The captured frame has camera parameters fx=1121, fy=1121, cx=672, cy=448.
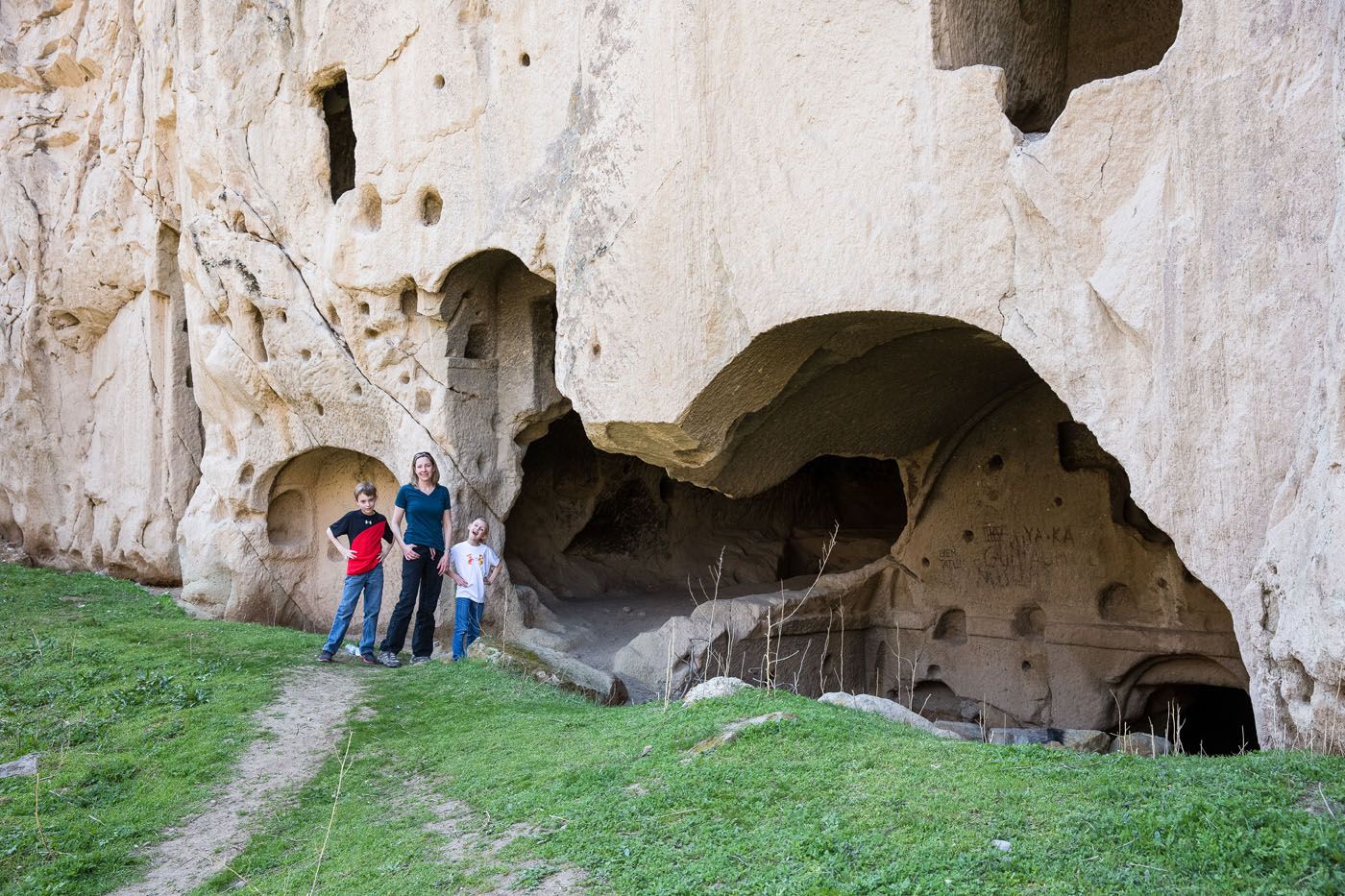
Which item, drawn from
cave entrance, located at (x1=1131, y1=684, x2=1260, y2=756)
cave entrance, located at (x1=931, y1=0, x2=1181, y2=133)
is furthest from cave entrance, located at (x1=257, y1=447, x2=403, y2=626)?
cave entrance, located at (x1=1131, y1=684, x2=1260, y2=756)

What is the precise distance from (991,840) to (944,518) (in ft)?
20.2

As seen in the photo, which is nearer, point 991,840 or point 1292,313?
point 991,840

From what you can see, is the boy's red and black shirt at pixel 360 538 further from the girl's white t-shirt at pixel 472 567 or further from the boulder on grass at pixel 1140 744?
the boulder on grass at pixel 1140 744

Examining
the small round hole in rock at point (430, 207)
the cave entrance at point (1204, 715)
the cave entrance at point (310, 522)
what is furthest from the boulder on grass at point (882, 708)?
the cave entrance at point (310, 522)

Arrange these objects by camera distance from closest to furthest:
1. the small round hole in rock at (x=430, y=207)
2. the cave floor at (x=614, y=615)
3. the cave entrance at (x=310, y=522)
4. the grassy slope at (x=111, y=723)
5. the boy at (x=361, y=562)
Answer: the grassy slope at (x=111, y=723) → the boy at (x=361, y=562) → the small round hole in rock at (x=430, y=207) → the cave floor at (x=614, y=615) → the cave entrance at (x=310, y=522)

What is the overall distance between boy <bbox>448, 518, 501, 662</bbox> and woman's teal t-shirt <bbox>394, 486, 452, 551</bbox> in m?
0.20

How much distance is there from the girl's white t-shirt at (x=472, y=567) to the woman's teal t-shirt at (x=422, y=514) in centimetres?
17

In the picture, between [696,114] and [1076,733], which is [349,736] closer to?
[696,114]

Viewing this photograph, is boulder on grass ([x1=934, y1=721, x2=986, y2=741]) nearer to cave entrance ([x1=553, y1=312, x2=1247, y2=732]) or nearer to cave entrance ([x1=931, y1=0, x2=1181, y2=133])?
cave entrance ([x1=553, y1=312, x2=1247, y2=732])

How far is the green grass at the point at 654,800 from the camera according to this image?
→ 9.84 feet

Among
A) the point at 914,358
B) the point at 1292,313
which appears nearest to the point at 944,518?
the point at 914,358

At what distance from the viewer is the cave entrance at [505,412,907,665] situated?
10.8 meters

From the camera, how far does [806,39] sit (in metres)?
5.72

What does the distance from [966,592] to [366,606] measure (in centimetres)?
469
